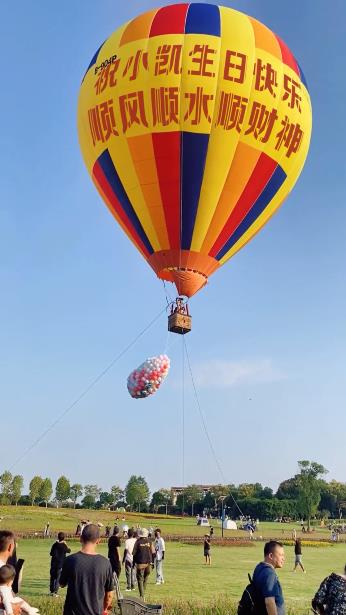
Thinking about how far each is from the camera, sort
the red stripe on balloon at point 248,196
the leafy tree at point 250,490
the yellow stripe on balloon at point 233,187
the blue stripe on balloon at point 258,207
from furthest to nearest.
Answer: the leafy tree at point 250,490 → the blue stripe on balloon at point 258,207 → the red stripe on balloon at point 248,196 → the yellow stripe on balloon at point 233,187

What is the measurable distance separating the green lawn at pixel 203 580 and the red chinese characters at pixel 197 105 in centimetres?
1562

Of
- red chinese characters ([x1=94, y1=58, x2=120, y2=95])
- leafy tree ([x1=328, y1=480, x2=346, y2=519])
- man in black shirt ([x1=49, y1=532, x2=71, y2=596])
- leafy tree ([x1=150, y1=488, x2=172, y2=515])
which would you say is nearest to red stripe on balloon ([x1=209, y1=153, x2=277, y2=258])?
red chinese characters ([x1=94, y1=58, x2=120, y2=95])

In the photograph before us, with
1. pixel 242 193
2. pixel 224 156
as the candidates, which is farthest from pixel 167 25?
pixel 242 193

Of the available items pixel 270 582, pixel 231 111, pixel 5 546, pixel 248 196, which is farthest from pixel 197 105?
pixel 5 546

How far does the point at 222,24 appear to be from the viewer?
75.3 feet

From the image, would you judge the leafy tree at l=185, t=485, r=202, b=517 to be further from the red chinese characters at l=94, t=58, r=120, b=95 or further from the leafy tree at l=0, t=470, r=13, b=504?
the red chinese characters at l=94, t=58, r=120, b=95

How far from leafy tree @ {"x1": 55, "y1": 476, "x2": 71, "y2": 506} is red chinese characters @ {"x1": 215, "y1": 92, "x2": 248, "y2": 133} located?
4519 inches

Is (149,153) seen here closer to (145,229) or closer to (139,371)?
(145,229)

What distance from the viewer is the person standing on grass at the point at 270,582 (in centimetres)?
599

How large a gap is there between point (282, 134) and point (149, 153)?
556 cm

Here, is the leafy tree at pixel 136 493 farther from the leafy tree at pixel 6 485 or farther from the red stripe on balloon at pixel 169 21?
the red stripe on balloon at pixel 169 21

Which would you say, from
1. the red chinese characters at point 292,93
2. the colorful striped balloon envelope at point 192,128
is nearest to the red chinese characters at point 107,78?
the colorful striped balloon envelope at point 192,128

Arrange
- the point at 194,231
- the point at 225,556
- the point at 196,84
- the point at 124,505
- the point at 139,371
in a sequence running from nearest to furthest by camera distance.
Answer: the point at 139,371 < the point at 196,84 < the point at 194,231 < the point at 225,556 < the point at 124,505

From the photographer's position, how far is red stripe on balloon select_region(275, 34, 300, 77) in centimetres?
2438
